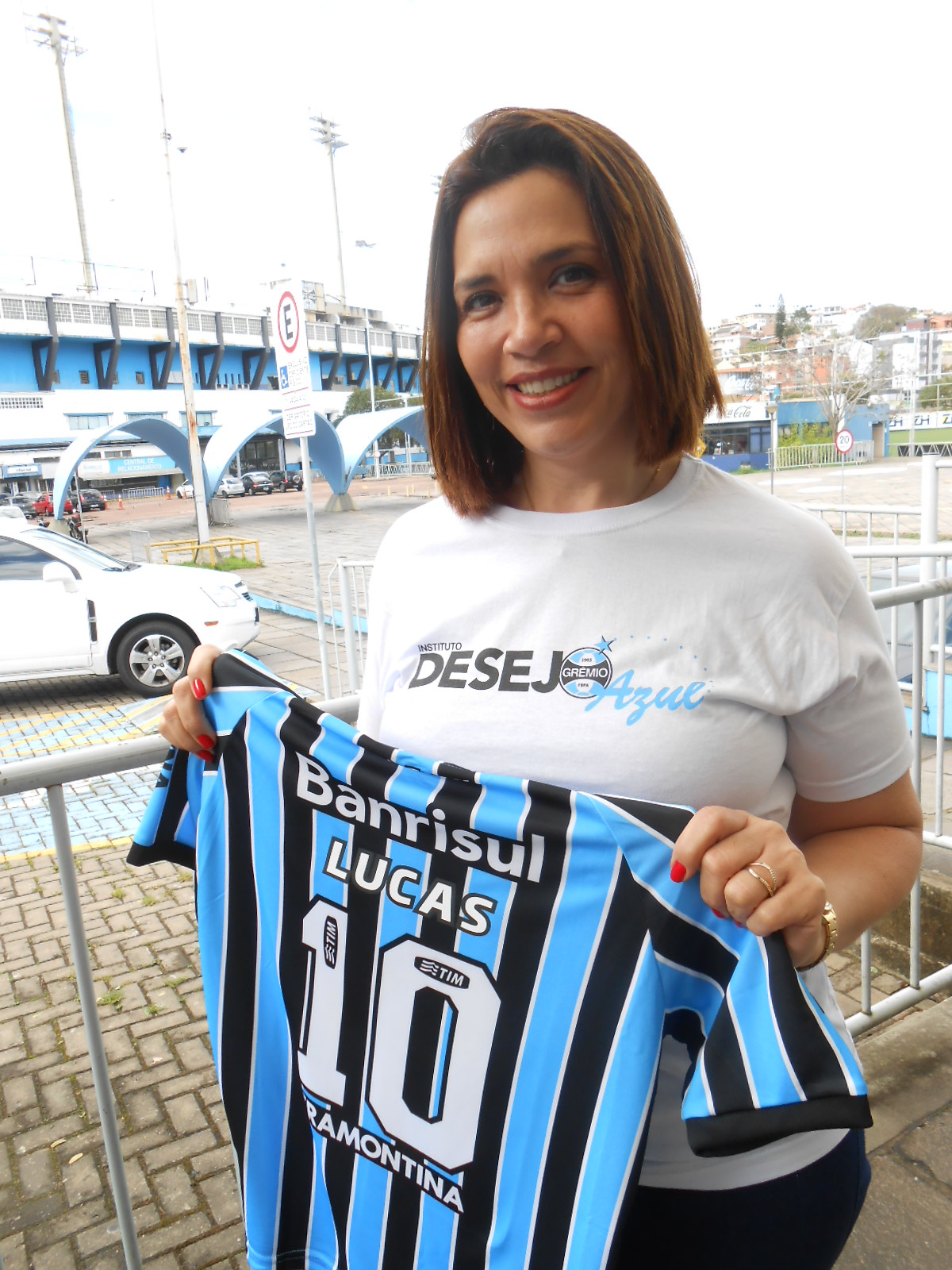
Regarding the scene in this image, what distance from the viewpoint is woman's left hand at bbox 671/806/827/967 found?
0.88 m

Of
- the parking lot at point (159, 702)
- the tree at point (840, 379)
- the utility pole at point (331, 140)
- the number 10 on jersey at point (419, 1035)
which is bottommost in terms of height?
the parking lot at point (159, 702)

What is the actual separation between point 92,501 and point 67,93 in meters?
23.2

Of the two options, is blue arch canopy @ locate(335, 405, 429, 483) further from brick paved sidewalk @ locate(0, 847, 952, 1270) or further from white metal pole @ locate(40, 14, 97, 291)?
brick paved sidewalk @ locate(0, 847, 952, 1270)

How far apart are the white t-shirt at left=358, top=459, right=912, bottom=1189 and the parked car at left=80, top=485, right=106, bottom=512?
39.7m

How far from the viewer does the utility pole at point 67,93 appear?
4172cm

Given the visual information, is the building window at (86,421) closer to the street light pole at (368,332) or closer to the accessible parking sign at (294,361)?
the street light pole at (368,332)

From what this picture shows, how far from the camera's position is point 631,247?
1135mm

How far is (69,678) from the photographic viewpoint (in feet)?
32.0

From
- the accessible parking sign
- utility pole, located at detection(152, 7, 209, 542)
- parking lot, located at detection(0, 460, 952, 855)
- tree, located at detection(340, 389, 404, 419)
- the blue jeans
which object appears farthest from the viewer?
tree, located at detection(340, 389, 404, 419)

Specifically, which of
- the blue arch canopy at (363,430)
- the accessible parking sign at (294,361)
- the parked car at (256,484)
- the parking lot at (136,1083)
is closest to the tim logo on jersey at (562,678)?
the parking lot at (136,1083)

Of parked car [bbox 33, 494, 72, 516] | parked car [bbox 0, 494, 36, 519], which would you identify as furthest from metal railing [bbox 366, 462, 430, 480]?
parked car [bbox 33, 494, 72, 516]

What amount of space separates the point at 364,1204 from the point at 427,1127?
0.20m

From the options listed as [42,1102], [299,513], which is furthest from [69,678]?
[299,513]

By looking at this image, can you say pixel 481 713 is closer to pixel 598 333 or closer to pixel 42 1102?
pixel 598 333
